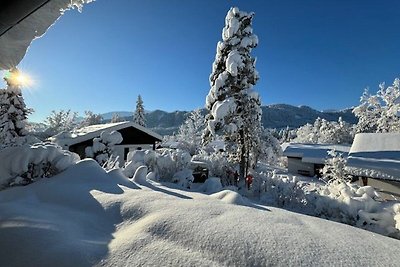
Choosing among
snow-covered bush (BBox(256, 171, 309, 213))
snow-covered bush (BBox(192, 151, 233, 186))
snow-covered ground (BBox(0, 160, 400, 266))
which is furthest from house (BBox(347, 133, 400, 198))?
snow-covered ground (BBox(0, 160, 400, 266))

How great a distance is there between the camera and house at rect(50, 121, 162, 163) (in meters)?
19.0

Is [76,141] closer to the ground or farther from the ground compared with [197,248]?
farther from the ground

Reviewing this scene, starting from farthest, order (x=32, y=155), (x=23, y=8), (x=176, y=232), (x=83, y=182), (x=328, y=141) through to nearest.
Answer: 1. (x=328, y=141)
2. (x=32, y=155)
3. (x=83, y=182)
4. (x=176, y=232)
5. (x=23, y=8)

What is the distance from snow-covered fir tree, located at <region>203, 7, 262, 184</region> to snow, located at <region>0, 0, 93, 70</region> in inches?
619

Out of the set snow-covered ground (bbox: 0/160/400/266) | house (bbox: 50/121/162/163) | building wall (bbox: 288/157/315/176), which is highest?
house (bbox: 50/121/162/163)

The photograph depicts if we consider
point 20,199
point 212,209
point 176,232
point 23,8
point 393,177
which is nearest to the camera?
point 23,8

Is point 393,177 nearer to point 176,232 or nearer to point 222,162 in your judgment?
point 222,162

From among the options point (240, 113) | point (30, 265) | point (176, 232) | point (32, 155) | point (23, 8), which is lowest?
point (30, 265)

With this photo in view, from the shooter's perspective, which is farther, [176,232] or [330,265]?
[176,232]

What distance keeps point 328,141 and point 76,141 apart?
48.4 m

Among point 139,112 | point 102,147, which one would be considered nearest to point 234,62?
point 102,147

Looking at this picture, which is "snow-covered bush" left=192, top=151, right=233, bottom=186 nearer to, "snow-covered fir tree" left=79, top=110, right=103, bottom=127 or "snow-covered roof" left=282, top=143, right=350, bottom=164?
"snow-covered roof" left=282, top=143, right=350, bottom=164

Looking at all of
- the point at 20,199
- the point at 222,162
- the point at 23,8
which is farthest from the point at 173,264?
the point at 222,162

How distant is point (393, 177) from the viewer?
35.4 ft
